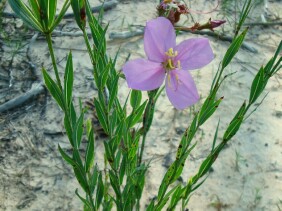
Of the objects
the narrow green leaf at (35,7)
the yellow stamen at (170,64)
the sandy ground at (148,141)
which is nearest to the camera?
the narrow green leaf at (35,7)

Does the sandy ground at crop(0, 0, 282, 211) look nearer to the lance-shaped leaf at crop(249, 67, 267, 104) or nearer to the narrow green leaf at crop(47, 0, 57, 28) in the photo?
the lance-shaped leaf at crop(249, 67, 267, 104)

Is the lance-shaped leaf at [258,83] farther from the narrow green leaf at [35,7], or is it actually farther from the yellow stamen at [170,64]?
the narrow green leaf at [35,7]

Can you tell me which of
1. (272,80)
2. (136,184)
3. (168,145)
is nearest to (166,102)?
(168,145)

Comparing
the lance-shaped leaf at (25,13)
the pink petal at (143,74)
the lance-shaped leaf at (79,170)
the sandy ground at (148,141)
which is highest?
the lance-shaped leaf at (25,13)

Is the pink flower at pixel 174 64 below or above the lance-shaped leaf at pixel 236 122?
above

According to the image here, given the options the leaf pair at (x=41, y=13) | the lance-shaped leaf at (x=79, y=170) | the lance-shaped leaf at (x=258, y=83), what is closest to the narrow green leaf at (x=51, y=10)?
the leaf pair at (x=41, y=13)

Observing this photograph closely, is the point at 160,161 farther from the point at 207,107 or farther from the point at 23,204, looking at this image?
the point at 207,107

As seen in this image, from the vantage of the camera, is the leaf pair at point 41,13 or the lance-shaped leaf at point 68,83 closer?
the leaf pair at point 41,13

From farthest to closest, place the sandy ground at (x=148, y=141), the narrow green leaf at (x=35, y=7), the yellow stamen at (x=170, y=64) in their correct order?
the sandy ground at (x=148, y=141), the yellow stamen at (x=170, y=64), the narrow green leaf at (x=35, y=7)

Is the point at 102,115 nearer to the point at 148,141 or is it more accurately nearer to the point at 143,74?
the point at 143,74
